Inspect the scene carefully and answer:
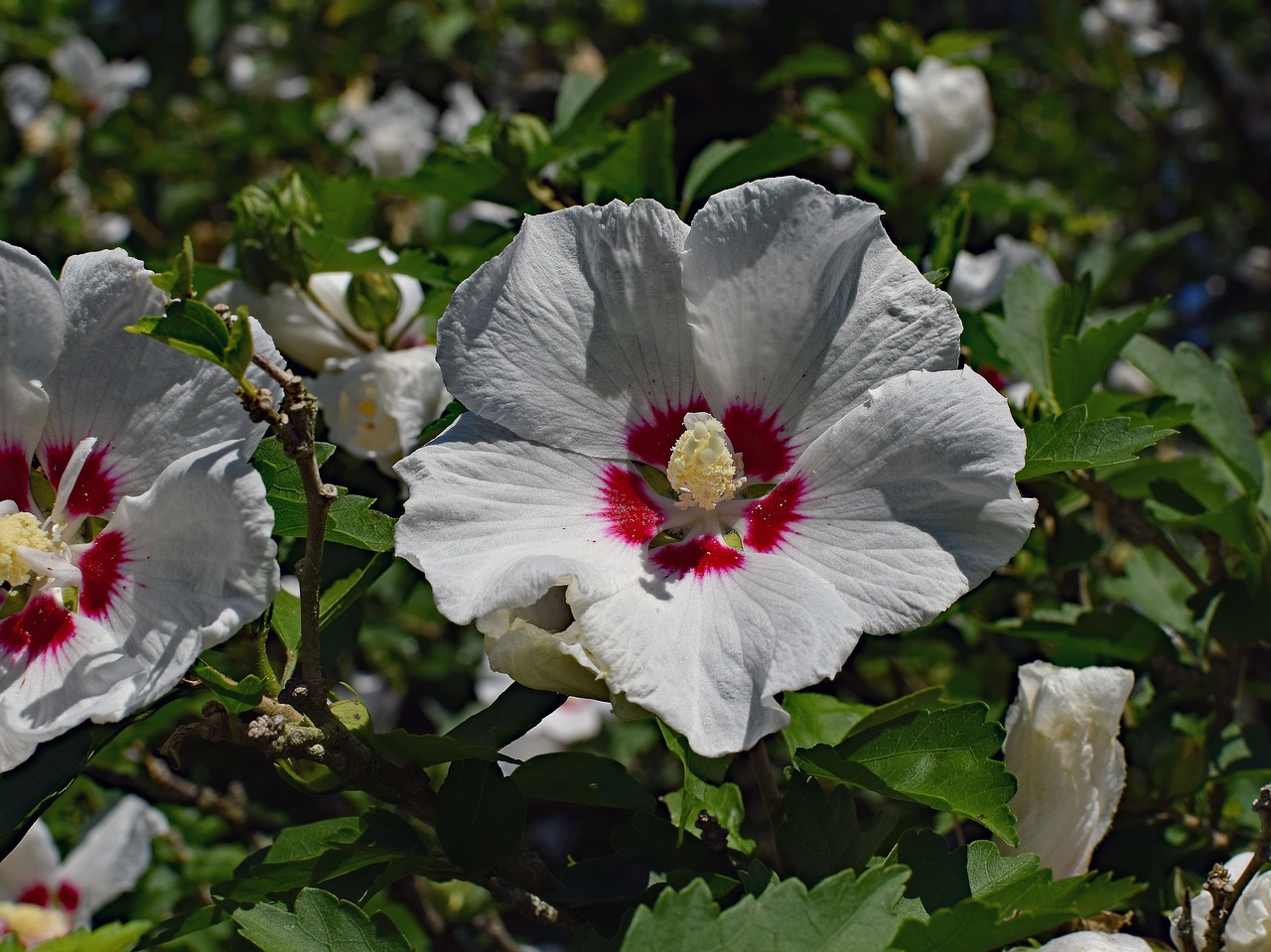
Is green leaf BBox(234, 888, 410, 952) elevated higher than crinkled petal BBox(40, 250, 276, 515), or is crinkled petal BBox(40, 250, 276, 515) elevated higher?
crinkled petal BBox(40, 250, 276, 515)

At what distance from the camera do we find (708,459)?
1.39 metres

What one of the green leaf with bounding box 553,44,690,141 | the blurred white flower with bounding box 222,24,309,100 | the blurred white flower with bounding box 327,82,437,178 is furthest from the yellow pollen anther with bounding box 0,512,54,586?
the blurred white flower with bounding box 222,24,309,100

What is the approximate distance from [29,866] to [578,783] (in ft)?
4.58

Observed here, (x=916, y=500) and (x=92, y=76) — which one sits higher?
(x=916, y=500)

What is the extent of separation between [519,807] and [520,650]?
31 cm

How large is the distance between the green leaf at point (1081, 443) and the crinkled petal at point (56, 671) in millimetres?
1006

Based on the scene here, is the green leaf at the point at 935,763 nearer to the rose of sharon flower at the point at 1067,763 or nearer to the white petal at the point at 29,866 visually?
the rose of sharon flower at the point at 1067,763

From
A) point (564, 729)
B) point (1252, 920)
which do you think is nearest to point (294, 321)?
point (1252, 920)

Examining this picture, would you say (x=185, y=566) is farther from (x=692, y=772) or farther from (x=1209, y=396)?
(x=1209, y=396)

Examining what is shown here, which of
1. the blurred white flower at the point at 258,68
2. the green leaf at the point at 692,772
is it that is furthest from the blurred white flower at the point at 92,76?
the green leaf at the point at 692,772

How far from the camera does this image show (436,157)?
6.59 ft

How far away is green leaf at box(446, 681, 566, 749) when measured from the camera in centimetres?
142

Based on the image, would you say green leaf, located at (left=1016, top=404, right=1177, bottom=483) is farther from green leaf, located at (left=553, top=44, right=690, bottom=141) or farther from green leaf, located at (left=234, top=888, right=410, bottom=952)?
green leaf, located at (left=553, top=44, right=690, bottom=141)

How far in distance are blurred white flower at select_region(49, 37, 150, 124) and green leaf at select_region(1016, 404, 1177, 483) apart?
157 inches
